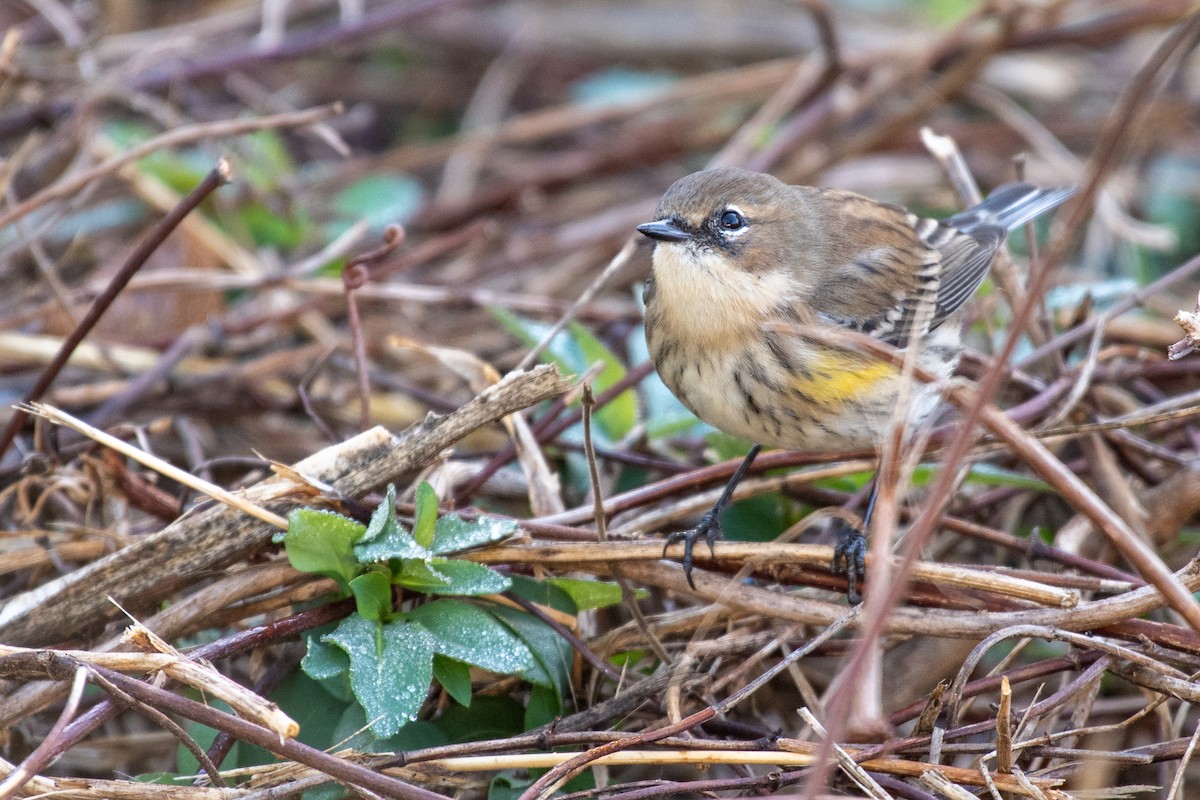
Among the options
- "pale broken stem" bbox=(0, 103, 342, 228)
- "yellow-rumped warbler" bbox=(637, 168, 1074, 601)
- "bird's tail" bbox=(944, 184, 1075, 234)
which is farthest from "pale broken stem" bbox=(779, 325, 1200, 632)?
"bird's tail" bbox=(944, 184, 1075, 234)

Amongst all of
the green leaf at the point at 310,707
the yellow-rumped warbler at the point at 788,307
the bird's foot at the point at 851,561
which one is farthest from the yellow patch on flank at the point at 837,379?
the green leaf at the point at 310,707

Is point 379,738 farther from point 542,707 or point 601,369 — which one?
point 601,369

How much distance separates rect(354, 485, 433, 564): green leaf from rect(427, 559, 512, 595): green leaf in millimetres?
51

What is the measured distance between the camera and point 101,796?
7.06 feet

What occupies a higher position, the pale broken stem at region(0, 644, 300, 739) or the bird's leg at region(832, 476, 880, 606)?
the pale broken stem at region(0, 644, 300, 739)

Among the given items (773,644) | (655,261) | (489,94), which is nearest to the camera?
(773,644)

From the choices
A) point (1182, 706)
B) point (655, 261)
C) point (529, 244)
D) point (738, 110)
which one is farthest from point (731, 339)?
point (738, 110)

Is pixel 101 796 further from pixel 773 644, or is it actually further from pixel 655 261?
pixel 655 261

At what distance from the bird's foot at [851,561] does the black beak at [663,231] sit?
84 centimetres

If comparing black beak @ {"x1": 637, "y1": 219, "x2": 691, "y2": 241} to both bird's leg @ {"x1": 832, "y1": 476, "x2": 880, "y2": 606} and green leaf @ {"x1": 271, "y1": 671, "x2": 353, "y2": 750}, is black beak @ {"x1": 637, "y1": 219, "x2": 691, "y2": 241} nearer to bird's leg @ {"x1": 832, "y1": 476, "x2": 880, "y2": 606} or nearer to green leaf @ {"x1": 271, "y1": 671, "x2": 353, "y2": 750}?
bird's leg @ {"x1": 832, "y1": 476, "x2": 880, "y2": 606}

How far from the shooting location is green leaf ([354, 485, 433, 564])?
2359 millimetres

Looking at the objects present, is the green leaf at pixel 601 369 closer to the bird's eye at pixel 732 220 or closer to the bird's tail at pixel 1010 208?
the bird's eye at pixel 732 220

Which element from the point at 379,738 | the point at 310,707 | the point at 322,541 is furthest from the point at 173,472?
the point at 379,738

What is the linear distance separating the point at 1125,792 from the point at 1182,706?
0.47 meters
